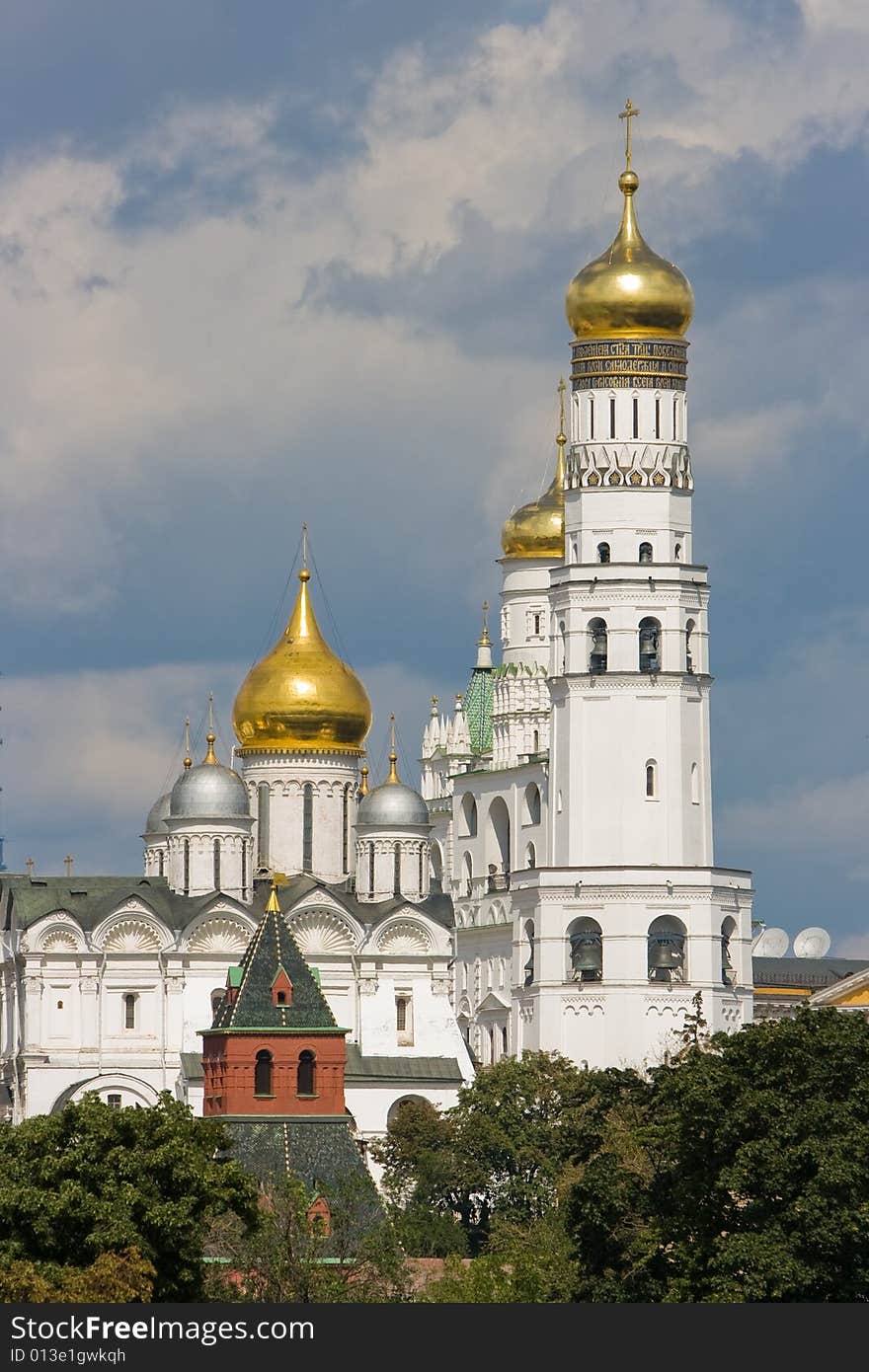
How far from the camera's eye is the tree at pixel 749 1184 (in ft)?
190

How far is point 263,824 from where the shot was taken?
110 metres

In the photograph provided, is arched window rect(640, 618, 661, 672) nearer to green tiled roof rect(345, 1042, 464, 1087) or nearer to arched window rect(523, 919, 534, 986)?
arched window rect(523, 919, 534, 986)

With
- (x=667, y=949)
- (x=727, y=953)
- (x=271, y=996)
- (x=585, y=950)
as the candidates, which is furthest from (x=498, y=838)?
(x=271, y=996)

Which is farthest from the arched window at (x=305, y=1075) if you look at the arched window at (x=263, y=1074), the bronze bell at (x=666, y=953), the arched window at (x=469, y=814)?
the arched window at (x=469, y=814)

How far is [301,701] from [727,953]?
51.2ft

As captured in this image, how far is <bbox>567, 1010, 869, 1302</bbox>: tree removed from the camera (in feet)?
190

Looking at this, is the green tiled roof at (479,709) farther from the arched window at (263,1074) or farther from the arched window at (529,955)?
the arched window at (263,1074)

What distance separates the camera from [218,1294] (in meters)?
61.7

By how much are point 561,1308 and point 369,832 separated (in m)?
58.3

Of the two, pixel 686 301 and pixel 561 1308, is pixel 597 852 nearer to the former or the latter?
pixel 686 301

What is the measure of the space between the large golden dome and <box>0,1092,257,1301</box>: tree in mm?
47754

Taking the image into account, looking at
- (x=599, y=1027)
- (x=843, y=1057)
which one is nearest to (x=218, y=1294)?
(x=843, y=1057)

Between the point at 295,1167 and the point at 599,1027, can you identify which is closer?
the point at 295,1167

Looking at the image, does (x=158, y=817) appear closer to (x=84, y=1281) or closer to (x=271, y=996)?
(x=271, y=996)
